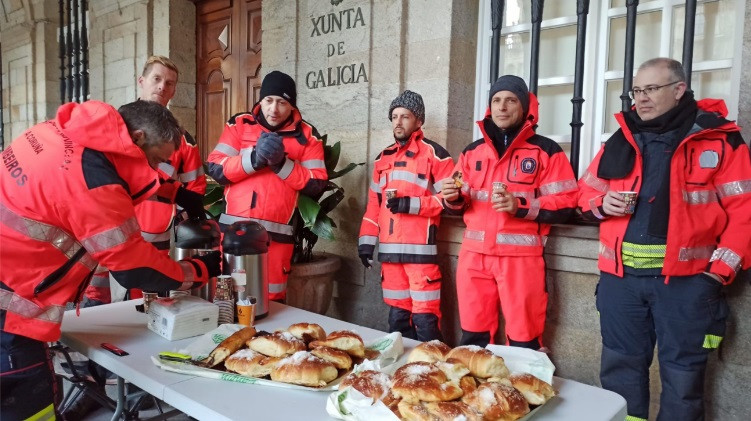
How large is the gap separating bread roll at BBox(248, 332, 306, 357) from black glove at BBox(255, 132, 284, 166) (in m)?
1.61

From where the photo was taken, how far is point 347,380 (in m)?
1.43

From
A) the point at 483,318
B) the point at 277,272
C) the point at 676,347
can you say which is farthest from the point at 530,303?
the point at 277,272

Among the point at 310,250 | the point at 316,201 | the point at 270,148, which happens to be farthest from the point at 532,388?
the point at 310,250

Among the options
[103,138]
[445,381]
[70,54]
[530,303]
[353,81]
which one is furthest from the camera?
[70,54]

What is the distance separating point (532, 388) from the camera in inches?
55.2

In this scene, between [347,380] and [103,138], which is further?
[103,138]

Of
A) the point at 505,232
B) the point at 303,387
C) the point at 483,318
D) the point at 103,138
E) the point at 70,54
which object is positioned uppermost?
the point at 70,54

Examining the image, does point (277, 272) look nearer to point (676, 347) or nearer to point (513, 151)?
point (513, 151)

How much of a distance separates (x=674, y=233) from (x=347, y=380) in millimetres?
1801

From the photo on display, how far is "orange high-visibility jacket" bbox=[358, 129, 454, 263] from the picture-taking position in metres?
3.46

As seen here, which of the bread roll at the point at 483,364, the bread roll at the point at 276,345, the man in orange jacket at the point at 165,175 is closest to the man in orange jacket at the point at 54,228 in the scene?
the bread roll at the point at 276,345

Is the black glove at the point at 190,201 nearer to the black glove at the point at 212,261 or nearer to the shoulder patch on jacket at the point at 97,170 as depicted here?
the black glove at the point at 212,261

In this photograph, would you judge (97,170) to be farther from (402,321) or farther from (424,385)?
(402,321)

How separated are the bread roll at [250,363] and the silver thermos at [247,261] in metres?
0.56
